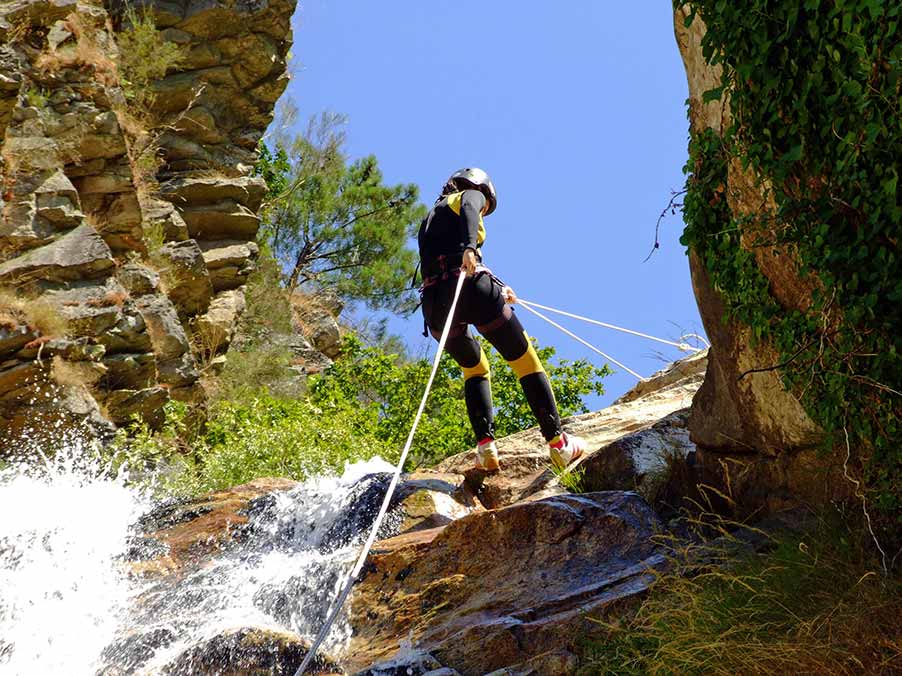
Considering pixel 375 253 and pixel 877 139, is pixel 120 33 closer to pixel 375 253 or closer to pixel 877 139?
pixel 375 253

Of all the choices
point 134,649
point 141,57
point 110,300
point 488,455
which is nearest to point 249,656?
point 134,649

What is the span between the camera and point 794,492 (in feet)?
18.1

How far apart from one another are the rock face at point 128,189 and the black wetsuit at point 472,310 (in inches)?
283

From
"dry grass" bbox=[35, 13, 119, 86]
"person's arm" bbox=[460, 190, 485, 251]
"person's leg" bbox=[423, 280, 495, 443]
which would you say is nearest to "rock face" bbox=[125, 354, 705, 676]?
"person's leg" bbox=[423, 280, 495, 443]

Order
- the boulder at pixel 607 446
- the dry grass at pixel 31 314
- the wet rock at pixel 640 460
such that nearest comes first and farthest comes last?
1. the wet rock at pixel 640 460
2. the boulder at pixel 607 446
3. the dry grass at pixel 31 314

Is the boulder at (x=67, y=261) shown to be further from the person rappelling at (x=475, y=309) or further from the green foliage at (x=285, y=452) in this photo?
the person rappelling at (x=475, y=309)

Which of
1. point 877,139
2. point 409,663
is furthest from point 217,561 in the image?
point 877,139

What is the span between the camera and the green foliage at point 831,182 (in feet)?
13.5

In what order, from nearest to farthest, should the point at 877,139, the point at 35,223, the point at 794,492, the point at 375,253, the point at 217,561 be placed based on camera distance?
the point at 877,139
the point at 794,492
the point at 217,561
the point at 35,223
the point at 375,253

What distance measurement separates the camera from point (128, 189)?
15.8m

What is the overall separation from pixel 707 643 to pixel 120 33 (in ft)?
56.3

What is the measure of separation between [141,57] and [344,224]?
946cm

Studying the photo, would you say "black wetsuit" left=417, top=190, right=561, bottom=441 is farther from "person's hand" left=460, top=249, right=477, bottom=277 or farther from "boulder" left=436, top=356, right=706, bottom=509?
"boulder" left=436, top=356, right=706, bottom=509

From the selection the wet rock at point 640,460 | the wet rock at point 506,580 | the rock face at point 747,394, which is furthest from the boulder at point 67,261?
the rock face at point 747,394
